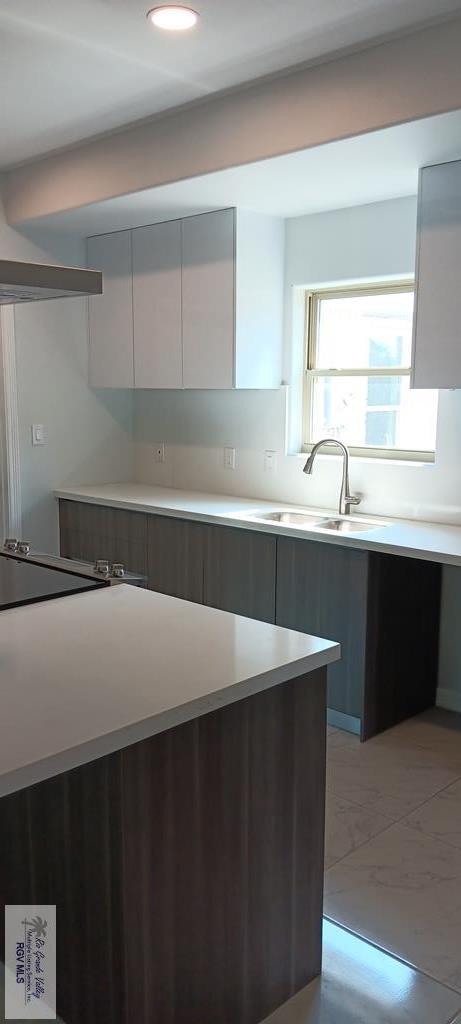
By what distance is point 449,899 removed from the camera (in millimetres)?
2244

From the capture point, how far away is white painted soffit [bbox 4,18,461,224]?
239cm

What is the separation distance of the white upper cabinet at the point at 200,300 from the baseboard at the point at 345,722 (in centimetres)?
155

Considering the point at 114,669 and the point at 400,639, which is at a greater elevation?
the point at 114,669

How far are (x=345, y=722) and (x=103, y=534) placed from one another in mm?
1630

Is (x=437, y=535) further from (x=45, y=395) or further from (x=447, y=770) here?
(x=45, y=395)

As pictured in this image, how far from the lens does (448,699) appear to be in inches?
140

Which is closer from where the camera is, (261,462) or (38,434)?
(261,462)

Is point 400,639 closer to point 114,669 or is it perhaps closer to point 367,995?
point 367,995

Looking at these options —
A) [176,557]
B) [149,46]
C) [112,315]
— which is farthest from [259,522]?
[149,46]

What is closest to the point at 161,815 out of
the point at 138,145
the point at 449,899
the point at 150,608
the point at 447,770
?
the point at 150,608

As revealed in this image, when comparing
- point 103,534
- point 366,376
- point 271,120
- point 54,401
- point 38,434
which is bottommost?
point 103,534

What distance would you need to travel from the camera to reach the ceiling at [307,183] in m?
2.65

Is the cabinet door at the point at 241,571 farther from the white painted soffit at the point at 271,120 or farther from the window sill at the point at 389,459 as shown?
the white painted soffit at the point at 271,120

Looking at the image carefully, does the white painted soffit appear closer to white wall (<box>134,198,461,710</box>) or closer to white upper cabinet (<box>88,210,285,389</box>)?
white upper cabinet (<box>88,210,285,389</box>)
